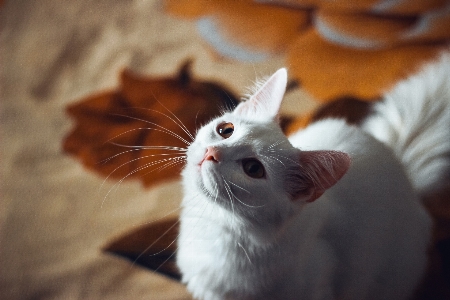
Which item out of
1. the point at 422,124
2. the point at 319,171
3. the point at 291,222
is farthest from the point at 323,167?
the point at 422,124

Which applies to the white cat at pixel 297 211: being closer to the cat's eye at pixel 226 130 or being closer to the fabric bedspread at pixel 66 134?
the cat's eye at pixel 226 130

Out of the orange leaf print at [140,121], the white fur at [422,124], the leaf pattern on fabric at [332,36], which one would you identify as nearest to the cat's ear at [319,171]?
the white fur at [422,124]

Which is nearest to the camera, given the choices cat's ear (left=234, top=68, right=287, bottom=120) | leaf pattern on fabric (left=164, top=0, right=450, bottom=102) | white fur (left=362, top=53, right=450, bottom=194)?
cat's ear (left=234, top=68, right=287, bottom=120)

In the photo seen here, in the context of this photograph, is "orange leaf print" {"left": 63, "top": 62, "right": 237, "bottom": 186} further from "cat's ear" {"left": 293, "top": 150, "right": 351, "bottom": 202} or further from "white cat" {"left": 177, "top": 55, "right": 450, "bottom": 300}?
"cat's ear" {"left": 293, "top": 150, "right": 351, "bottom": 202}

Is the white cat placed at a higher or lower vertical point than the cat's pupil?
lower

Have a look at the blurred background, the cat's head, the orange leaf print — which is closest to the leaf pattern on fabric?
the blurred background

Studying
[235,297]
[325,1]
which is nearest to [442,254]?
[235,297]

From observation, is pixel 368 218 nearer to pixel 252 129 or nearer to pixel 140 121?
pixel 252 129

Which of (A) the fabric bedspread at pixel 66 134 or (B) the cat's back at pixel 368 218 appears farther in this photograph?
(A) the fabric bedspread at pixel 66 134
